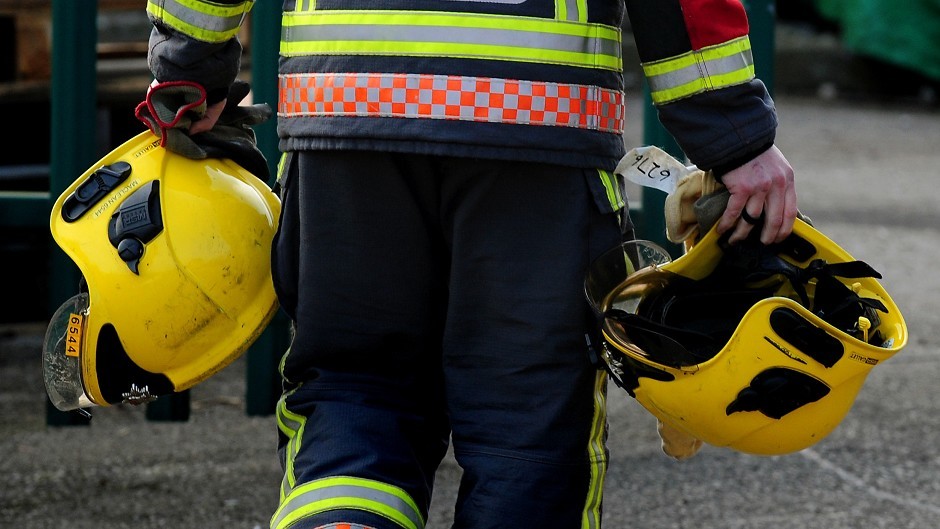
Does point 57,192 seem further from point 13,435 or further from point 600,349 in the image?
point 600,349

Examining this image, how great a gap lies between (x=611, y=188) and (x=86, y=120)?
1819mm

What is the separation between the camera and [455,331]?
6.94 ft

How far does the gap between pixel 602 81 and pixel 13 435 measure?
2.35m

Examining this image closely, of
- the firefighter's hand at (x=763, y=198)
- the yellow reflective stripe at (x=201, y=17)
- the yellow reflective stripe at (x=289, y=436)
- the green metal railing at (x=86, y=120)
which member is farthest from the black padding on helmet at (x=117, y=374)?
the green metal railing at (x=86, y=120)

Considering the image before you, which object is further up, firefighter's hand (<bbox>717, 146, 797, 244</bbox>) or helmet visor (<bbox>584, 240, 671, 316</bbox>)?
firefighter's hand (<bbox>717, 146, 797, 244</bbox>)

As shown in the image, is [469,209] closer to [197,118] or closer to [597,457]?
[597,457]

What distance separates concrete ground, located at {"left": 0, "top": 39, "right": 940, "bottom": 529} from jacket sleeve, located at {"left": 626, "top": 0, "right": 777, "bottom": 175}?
142 centimetres

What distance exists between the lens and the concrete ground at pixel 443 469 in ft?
10.7

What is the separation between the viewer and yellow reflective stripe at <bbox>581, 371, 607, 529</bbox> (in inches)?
84.6

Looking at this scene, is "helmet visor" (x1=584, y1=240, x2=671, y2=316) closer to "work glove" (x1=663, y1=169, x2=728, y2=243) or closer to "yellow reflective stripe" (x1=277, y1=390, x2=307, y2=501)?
"work glove" (x1=663, y1=169, x2=728, y2=243)

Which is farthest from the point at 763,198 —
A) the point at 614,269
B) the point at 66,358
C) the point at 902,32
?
the point at 902,32

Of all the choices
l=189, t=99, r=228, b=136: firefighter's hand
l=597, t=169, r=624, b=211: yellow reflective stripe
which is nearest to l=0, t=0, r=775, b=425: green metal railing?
l=189, t=99, r=228, b=136: firefighter's hand

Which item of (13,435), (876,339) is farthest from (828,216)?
(876,339)

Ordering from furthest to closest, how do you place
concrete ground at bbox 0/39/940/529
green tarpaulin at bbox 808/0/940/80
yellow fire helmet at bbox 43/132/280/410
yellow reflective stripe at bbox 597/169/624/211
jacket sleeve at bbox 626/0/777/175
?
green tarpaulin at bbox 808/0/940/80 → concrete ground at bbox 0/39/940/529 → yellow fire helmet at bbox 43/132/280/410 → yellow reflective stripe at bbox 597/169/624/211 → jacket sleeve at bbox 626/0/777/175
